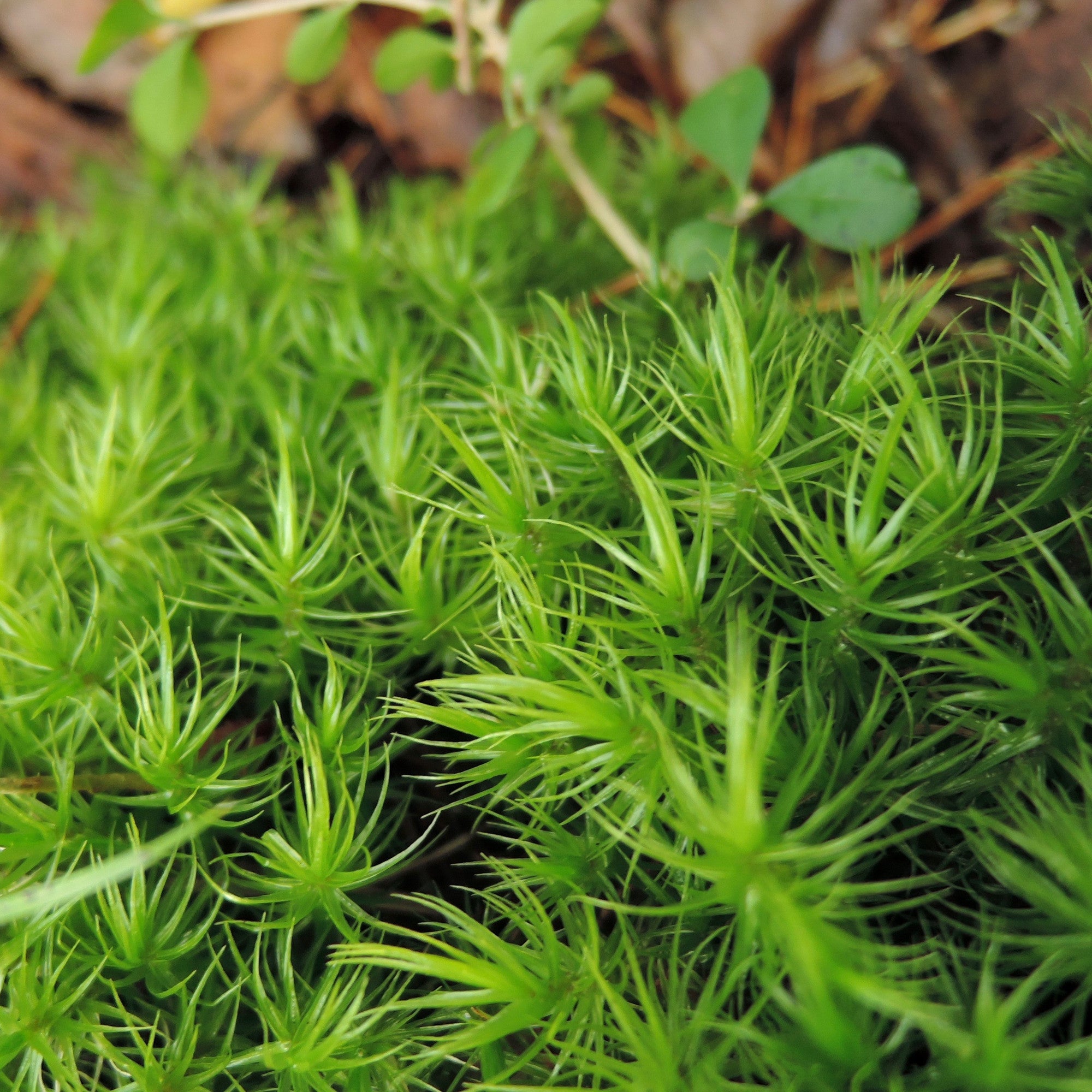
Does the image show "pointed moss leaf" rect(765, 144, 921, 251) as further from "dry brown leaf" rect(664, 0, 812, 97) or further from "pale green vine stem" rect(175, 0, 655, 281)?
"dry brown leaf" rect(664, 0, 812, 97)

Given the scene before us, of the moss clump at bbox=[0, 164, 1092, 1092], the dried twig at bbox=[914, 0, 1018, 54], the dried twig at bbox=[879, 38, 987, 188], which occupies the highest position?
the dried twig at bbox=[914, 0, 1018, 54]

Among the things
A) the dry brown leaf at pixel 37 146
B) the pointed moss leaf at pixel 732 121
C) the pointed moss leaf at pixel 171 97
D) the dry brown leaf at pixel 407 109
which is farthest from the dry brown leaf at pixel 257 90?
the pointed moss leaf at pixel 732 121

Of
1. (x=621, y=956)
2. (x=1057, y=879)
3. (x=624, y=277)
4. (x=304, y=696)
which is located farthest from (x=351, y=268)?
(x=1057, y=879)

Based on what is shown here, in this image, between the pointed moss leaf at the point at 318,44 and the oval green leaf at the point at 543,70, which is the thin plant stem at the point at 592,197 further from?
the pointed moss leaf at the point at 318,44

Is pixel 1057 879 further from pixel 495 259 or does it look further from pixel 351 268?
pixel 351 268

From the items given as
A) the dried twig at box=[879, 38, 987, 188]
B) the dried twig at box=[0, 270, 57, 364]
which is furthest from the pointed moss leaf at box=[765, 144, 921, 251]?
the dried twig at box=[0, 270, 57, 364]

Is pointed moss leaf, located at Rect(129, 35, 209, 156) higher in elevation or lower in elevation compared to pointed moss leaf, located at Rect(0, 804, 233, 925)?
higher

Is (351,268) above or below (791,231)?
above
